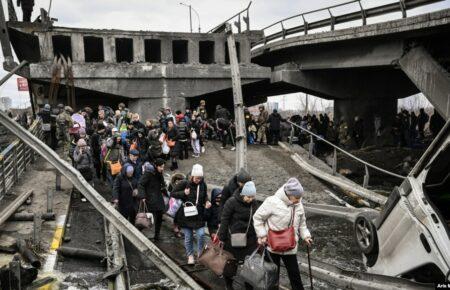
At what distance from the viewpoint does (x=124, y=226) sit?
6504 mm

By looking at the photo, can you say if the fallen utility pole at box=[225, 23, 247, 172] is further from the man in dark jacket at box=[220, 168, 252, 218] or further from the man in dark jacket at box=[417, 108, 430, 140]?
the man in dark jacket at box=[417, 108, 430, 140]

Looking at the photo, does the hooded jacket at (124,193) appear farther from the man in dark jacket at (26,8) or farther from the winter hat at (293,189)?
the man in dark jacket at (26,8)

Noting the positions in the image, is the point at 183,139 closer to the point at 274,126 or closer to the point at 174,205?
the point at 274,126

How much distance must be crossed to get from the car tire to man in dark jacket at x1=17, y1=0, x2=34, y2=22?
2098cm

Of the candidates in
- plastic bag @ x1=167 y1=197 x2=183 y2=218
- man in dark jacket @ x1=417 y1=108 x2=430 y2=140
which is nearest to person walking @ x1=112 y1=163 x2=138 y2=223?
plastic bag @ x1=167 y1=197 x2=183 y2=218

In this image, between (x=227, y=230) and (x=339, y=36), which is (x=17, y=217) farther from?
(x=339, y=36)

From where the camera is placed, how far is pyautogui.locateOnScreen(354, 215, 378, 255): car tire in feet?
19.5

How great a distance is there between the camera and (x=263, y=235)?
5.44 metres

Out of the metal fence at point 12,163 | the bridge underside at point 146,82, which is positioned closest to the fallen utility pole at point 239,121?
the metal fence at point 12,163

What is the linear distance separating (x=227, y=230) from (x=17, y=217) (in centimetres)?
475

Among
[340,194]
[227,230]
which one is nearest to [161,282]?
[227,230]

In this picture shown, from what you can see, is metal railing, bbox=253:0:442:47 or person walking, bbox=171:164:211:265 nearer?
person walking, bbox=171:164:211:265

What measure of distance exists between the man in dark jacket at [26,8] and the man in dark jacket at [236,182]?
1939cm

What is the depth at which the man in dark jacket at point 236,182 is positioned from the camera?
21.3 feet
